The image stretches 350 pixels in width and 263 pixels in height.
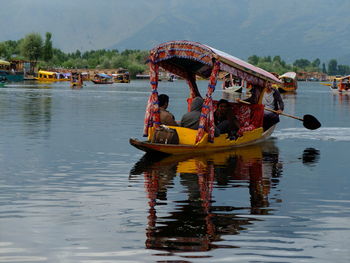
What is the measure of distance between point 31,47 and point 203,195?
161317 mm

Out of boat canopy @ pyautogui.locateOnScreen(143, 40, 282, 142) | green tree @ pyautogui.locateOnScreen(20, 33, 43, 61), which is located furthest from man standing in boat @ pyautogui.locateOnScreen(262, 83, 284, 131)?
green tree @ pyautogui.locateOnScreen(20, 33, 43, 61)

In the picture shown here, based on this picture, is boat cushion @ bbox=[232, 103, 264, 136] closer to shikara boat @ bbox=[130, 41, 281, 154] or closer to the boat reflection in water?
shikara boat @ bbox=[130, 41, 281, 154]

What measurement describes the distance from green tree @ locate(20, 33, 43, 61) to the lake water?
151m

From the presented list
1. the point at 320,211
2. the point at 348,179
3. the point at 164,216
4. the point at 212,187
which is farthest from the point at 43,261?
the point at 348,179

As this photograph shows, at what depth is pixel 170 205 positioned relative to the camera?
37.4 feet

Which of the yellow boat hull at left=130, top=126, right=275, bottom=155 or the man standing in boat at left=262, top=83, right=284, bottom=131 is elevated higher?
the man standing in boat at left=262, top=83, right=284, bottom=131

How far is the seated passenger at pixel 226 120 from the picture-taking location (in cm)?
1986

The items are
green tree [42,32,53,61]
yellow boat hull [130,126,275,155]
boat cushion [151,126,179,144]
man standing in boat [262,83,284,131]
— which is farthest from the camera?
green tree [42,32,53,61]

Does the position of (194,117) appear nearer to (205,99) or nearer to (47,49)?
(205,99)

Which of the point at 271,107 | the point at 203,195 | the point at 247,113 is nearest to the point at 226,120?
the point at 247,113

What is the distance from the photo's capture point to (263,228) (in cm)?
980

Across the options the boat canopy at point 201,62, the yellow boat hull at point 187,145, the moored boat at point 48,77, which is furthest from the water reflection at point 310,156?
the moored boat at point 48,77

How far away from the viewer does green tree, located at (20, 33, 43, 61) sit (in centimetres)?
16875

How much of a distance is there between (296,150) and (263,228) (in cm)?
1185
